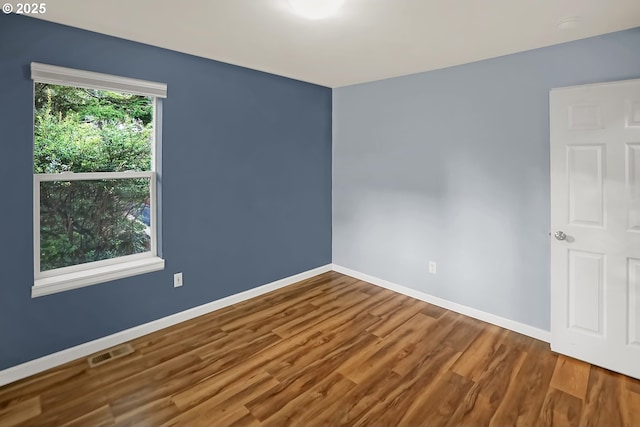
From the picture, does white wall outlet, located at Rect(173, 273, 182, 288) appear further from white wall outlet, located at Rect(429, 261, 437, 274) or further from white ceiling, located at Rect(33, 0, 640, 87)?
→ white wall outlet, located at Rect(429, 261, 437, 274)

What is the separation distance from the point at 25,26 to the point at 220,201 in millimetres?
1856

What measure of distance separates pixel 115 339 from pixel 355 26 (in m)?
2.99

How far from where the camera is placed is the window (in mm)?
2520

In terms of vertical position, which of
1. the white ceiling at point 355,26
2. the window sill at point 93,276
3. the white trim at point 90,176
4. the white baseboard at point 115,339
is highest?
the white ceiling at point 355,26

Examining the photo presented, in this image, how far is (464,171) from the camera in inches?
133

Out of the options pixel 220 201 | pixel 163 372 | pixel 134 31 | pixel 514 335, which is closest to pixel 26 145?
pixel 134 31

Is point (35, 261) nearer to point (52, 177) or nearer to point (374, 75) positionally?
point (52, 177)

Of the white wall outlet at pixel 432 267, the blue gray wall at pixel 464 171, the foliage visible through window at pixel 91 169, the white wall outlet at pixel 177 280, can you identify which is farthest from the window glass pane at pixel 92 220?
the white wall outlet at pixel 432 267

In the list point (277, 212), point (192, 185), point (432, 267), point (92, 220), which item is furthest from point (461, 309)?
point (92, 220)

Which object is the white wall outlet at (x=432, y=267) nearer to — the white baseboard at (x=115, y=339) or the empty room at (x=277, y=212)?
the empty room at (x=277, y=212)

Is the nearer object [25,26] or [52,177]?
[25,26]

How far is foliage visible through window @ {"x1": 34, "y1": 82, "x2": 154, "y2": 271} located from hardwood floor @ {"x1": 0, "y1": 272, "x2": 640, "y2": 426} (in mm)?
877

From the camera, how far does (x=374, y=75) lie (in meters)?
3.79

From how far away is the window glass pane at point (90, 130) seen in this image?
→ 8.30ft
